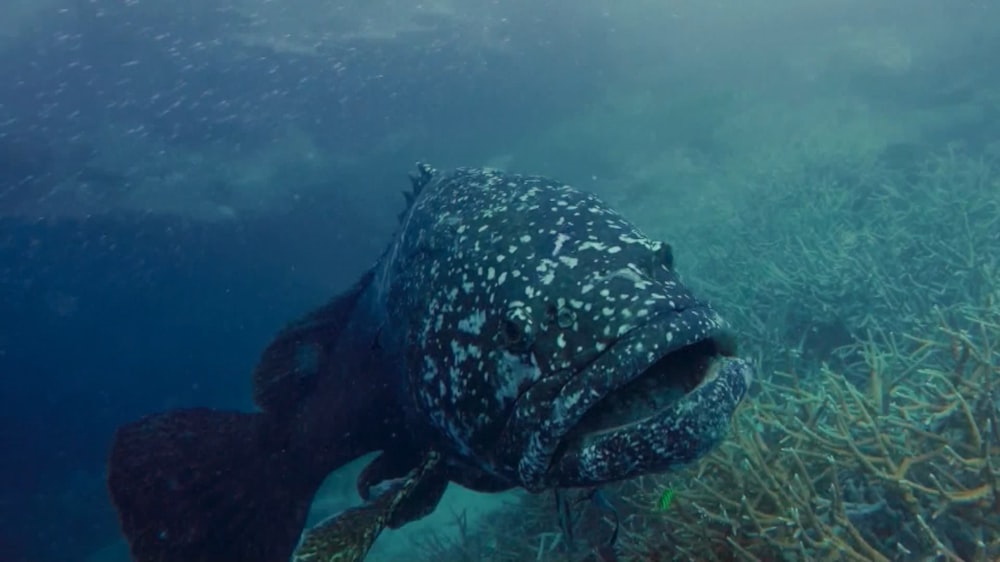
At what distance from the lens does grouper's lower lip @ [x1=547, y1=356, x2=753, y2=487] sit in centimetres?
281

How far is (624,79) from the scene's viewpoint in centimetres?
2794

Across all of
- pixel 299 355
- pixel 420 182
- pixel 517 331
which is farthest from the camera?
pixel 420 182

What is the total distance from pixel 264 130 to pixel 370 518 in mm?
21319

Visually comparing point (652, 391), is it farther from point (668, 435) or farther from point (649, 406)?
point (668, 435)

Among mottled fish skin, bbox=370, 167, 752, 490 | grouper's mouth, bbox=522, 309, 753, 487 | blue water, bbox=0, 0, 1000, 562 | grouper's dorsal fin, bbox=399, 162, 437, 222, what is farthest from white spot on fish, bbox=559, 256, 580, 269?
blue water, bbox=0, 0, 1000, 562

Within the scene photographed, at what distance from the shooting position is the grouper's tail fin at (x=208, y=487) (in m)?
4.64

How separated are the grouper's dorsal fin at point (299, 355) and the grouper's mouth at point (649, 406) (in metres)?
3.11

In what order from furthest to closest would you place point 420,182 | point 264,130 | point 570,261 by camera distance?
point 264,130 < point 420,182 < point 570,261

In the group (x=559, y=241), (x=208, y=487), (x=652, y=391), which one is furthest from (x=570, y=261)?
(x=208, y=487)

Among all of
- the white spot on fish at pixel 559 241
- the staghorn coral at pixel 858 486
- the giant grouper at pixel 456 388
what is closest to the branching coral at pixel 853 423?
the staghorn coral at pixel 858 486

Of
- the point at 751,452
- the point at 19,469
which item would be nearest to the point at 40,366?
the point at 19,469

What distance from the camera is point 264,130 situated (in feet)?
73.6

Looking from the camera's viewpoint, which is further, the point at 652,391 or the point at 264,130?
the point at 264,130

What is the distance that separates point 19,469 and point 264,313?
13.6 metres
